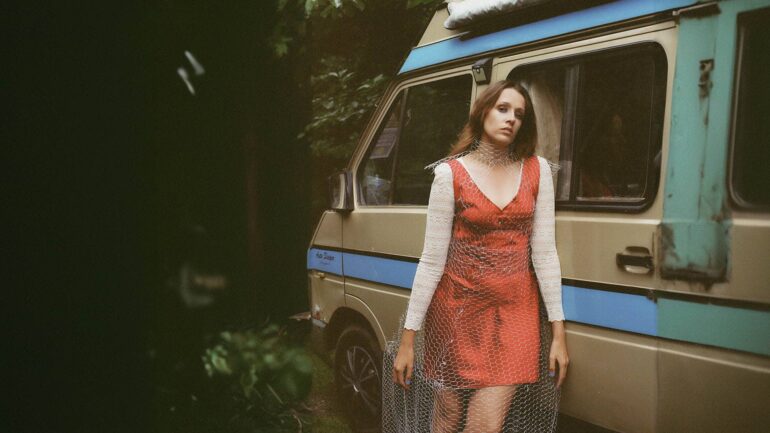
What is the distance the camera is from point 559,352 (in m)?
2.58

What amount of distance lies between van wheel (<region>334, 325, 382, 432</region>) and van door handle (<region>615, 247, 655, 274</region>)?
1.72 meters

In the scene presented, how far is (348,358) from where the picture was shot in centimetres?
410

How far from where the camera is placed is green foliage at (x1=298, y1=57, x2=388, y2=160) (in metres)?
5.72

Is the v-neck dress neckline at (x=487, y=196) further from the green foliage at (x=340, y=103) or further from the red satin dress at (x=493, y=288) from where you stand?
the green foliage at (x=340, y=103)

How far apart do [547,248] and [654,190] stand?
46 centimetres

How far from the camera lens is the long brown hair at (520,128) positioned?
2.63 meters

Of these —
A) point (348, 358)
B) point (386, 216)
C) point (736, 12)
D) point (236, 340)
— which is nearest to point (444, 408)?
point (236, 340)

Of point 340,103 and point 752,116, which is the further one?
point 340,103

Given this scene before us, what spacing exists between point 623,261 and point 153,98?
170cm

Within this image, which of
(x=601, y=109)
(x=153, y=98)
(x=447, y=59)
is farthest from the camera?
(x=447, y=59)

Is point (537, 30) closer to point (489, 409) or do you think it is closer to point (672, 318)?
point (672, 318)

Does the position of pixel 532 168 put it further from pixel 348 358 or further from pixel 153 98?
pixel 348 358

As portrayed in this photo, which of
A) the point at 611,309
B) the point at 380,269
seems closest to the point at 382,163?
the point at 380,269
